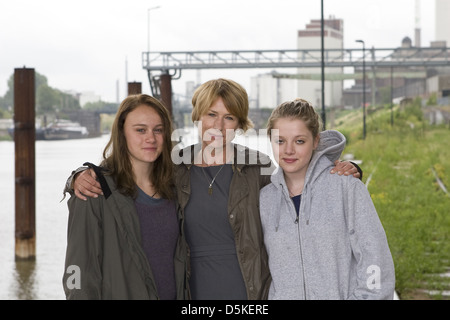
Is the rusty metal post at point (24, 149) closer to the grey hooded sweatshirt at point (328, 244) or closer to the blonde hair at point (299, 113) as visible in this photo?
the blonde hair at point (299, 113)

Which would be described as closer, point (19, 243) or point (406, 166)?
point (19, 243)

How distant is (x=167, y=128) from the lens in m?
3.43

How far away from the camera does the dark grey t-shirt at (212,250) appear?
10.9 ft

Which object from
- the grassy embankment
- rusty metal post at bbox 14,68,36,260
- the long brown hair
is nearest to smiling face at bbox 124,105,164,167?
the long brown hair

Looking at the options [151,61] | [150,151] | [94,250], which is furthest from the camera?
[151,61]

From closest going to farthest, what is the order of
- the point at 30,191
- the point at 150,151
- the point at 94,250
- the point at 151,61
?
the point at 94,250
the point at 150,151
the point at 30,191
the point at 151,61

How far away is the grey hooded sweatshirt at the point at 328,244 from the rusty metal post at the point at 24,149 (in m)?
11.7

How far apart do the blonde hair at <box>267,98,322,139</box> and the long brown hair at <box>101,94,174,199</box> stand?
1.69 feet

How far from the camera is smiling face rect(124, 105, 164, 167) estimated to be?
335 cm

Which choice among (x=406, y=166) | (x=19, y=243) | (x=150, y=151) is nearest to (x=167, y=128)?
(x=150, y=151)

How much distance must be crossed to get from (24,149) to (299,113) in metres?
12.1

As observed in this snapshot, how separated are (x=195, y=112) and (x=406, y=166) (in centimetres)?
2675
